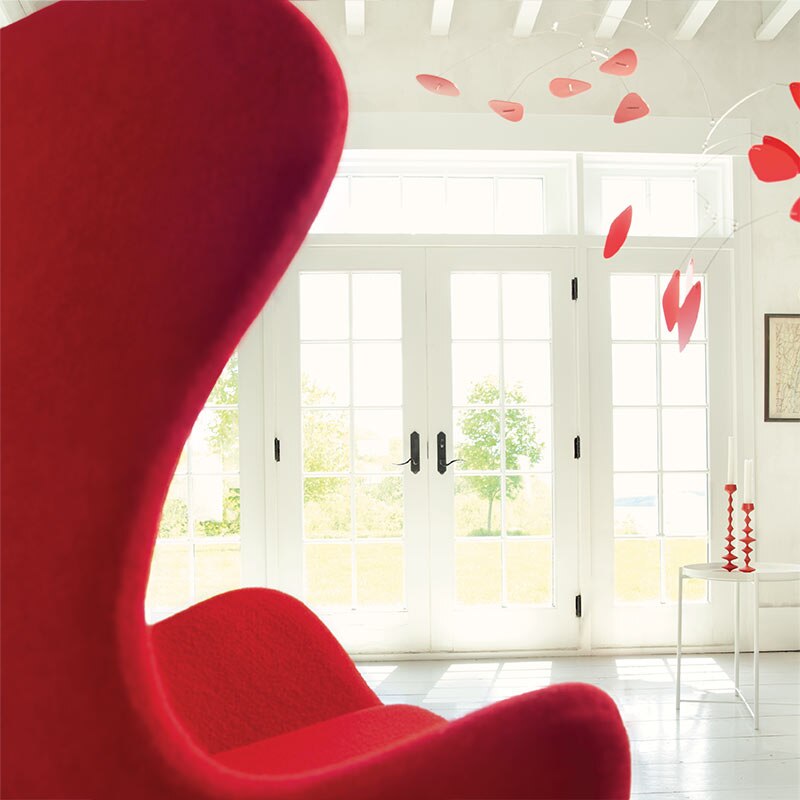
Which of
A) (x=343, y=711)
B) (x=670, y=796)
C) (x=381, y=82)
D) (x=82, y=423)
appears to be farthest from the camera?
(x=381, y=82)

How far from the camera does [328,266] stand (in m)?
4.39

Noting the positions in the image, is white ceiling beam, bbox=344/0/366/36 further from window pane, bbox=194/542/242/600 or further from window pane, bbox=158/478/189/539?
window pane, bbox=194/542/242/600

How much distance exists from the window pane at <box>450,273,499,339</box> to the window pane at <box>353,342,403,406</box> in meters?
0.37

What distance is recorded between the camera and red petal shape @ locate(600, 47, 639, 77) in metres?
3.17

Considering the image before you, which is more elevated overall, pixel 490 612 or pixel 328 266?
pixel 328 266

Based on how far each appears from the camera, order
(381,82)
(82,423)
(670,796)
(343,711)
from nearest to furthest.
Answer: (82,423) → (343,711) → (670,796) → (381,82)

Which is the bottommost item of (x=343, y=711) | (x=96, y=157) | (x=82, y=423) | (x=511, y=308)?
(x=343, y=711)

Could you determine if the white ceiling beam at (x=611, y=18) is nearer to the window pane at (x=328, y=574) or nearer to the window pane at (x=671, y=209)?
the window pane at (x=671, y=209)

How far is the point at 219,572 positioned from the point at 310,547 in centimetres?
51

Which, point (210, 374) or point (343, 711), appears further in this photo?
point (343, 711)

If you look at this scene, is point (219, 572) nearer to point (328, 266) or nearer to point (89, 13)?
point (328, 266)

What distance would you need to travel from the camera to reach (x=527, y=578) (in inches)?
174

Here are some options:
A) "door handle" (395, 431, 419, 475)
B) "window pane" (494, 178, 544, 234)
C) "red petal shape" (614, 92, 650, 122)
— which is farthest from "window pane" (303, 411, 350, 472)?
"red petal shape" (614, 92, 650, 122)

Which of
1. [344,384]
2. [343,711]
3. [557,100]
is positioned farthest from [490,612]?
[343,711]
